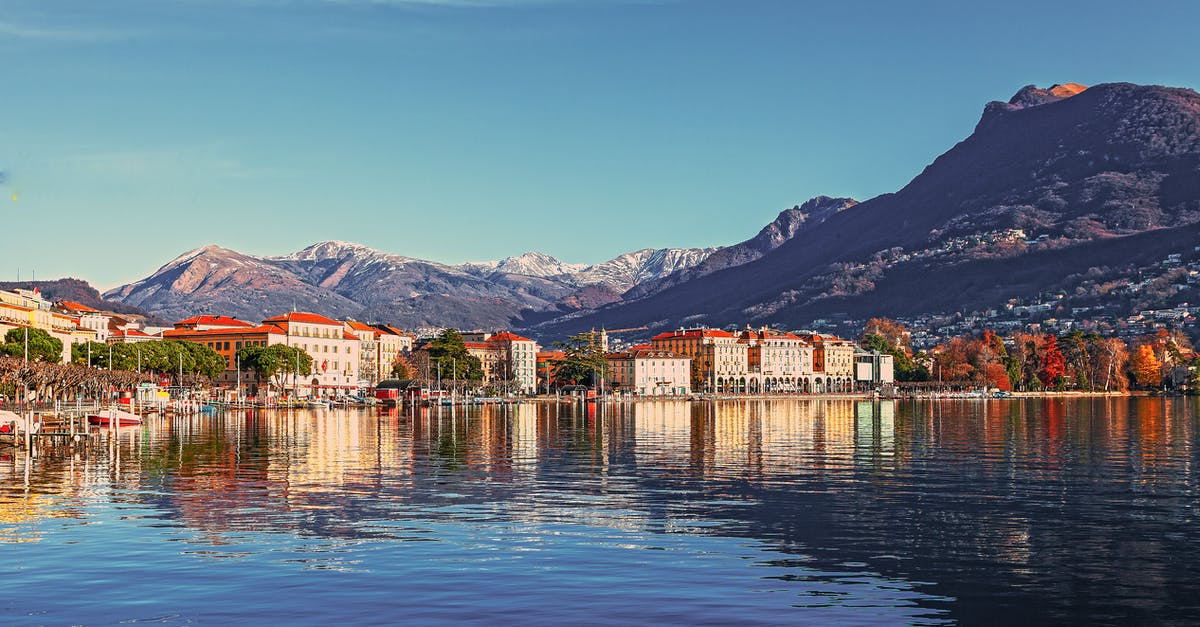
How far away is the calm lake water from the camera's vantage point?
2536cm

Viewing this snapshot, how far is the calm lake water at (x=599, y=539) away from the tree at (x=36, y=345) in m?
64.8

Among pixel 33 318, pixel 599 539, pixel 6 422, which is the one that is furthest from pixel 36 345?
pixel 599 539

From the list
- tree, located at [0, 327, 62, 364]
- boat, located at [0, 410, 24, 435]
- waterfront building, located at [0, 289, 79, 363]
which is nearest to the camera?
boat, located at [0, 410, 24, 435]

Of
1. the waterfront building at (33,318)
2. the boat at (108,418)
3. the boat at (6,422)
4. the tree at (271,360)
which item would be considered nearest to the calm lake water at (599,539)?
the boat at (6,422)

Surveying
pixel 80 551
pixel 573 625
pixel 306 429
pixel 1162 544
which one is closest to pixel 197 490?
pixel 80 551

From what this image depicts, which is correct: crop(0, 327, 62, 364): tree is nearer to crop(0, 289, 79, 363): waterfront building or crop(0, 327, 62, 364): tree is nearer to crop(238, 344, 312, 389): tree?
crop(0, 289, 79, 363): waterfront building

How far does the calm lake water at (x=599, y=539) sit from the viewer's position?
25.4 metres

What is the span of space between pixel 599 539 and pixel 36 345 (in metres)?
112

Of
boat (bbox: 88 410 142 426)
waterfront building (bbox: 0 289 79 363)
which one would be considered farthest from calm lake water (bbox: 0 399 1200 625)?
waterfront building (bbox: 0 289 79 363)

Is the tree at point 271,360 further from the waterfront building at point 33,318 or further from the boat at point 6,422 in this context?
the boat at point 6,422

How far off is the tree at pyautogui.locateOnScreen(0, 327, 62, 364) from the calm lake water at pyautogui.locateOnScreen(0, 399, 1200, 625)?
213ft

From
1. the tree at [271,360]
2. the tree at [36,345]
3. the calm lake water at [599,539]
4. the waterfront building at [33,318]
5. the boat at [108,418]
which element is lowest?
the calm lake water at [599,539]

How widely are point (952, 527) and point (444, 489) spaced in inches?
774

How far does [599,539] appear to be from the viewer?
33844 millimetres
